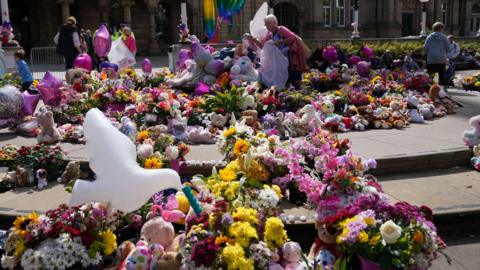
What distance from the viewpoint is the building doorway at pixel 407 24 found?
133 ft

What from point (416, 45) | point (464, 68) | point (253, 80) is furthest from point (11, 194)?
point (464, 68)

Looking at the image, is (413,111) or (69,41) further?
(69,41)

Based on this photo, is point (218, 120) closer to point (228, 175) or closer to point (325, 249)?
point (228, 175)

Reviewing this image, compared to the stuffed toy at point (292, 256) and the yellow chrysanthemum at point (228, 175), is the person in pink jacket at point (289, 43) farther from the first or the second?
the stuffed toy at point (292, 256)

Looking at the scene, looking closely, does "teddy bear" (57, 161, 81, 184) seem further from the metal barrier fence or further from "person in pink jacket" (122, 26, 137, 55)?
the metal barrier fence

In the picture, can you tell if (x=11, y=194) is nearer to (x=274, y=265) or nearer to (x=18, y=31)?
(x=274, y=265)

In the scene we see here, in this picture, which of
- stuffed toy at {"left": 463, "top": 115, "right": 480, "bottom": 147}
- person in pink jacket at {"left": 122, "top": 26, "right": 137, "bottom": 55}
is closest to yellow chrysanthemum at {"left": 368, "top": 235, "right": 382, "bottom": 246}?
stuffed toy at {"left": 463, "top": 115, "right": 480, "bottom": 147}

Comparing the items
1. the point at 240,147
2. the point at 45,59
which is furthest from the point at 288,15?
the point at 240,147

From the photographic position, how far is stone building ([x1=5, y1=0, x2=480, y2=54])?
29.4 m

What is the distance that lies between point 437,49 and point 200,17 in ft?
70.8

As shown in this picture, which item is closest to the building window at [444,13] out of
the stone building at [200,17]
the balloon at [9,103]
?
the stone building at [200,17]

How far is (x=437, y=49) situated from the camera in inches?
476

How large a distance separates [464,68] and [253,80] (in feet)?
58.5

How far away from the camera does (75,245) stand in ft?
12.4
